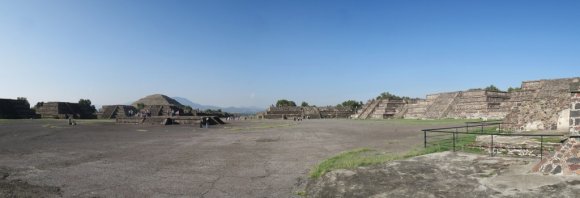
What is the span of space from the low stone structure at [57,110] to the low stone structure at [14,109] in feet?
9.03

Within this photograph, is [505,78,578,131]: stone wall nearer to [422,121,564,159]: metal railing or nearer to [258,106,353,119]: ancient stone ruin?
[422,121,564,159]: metal railing

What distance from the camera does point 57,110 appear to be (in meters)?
60.3

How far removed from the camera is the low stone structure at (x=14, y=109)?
54594 millimetres

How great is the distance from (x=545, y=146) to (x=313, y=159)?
8.05m

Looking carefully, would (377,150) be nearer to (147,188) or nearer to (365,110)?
(147,188)

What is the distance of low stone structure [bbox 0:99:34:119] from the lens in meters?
54.6

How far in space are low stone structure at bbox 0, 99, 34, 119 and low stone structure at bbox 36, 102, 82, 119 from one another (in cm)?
275

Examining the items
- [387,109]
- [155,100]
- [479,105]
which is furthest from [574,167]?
[155,100]

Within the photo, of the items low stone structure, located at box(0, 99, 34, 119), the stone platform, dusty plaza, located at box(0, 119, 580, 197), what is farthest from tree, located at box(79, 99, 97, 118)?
the stone platform

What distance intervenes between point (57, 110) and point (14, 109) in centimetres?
572

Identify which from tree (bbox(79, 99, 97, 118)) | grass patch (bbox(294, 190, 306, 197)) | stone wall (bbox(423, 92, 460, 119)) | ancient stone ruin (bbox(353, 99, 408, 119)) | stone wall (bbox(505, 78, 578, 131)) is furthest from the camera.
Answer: tree (bbox(79, 99, 97, 118))

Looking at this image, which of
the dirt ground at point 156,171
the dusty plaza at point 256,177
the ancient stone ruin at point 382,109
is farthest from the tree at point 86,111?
the dusty plaza at point 256,177

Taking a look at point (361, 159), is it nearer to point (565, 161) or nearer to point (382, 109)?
point (565, 161)

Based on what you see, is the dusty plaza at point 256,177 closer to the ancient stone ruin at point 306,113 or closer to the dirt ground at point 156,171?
the dirt ground at point 156,171
